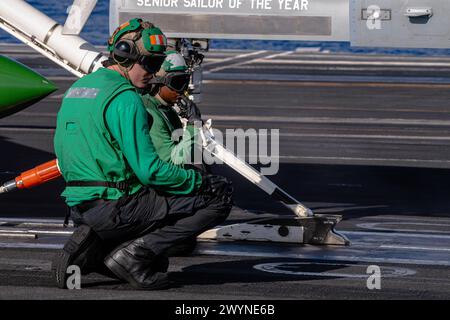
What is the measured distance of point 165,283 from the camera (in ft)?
29.8

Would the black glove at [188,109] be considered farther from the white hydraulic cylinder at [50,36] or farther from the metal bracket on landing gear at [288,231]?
the white hydraulic cylinder at [50,36]

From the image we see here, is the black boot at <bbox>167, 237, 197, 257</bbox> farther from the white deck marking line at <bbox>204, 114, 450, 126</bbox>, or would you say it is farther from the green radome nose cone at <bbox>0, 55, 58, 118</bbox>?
the white deck marking line at <bbox>204, 114, 450, 126</bbox>

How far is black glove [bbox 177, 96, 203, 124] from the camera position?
11.8 m

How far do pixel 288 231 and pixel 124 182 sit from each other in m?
3.33

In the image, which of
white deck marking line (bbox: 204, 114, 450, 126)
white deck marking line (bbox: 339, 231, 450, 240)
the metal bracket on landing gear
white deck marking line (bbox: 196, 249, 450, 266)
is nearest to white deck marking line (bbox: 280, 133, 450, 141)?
white deck marking line (bbox: 204, 114, 450, 126)

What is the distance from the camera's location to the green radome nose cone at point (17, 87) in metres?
14.2

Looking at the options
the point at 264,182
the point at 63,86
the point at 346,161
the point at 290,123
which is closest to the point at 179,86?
the point at 264,182

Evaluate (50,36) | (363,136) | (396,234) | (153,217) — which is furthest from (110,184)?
(363,136)

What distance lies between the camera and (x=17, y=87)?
14.3 meters

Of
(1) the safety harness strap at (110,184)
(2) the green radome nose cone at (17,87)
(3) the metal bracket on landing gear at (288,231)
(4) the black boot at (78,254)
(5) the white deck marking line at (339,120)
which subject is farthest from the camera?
(5) the white deck marking line at (339,120)

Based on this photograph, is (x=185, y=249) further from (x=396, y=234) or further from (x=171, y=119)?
(x=396, y=234)

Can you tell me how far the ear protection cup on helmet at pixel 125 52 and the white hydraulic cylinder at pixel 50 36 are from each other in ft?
15.2

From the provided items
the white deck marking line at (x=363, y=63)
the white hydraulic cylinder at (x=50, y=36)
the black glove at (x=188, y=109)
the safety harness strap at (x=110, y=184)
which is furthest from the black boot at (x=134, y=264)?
the white deck marking line at (x=363, y=63)
